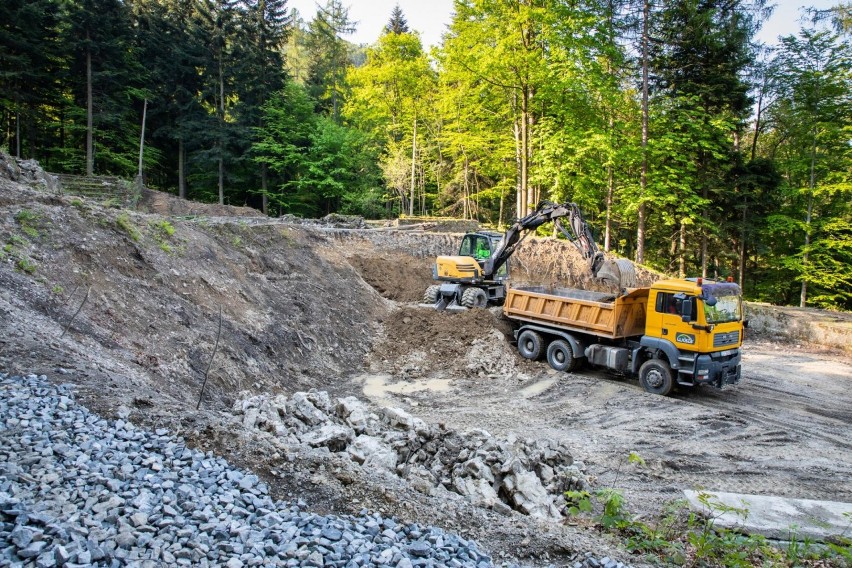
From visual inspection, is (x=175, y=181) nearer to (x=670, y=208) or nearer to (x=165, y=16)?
(x=165, y=16)

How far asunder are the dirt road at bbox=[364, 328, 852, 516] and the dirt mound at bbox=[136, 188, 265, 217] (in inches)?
713

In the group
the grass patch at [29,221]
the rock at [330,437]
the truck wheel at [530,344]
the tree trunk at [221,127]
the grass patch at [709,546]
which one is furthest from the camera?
the tree trunk at [221,127]

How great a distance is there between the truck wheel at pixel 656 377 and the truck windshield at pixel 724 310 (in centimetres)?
129

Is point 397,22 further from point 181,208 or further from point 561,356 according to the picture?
point 561,356

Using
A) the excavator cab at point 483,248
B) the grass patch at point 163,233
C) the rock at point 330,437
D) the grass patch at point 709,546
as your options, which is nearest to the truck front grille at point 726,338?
the grass patch at point 709,546

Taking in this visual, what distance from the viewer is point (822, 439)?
8.02 metres

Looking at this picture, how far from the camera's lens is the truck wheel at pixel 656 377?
31.5ft

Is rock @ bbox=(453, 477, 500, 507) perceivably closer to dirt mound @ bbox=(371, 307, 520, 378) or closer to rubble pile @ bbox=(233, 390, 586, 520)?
rubble pile @ bbox=(233, 390, 586, 520)

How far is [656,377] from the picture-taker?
9758 millimetres

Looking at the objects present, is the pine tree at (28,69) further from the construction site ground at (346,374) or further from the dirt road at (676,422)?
the dirt road at (676,422)

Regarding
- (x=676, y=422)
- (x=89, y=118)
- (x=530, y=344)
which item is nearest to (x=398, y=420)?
(x=676, y=422)

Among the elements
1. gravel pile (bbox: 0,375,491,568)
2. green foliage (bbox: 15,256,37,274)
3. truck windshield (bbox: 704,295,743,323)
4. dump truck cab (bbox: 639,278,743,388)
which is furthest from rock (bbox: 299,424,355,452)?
truck windshield (bbox: 704,295,743,323)

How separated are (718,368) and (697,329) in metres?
0.94

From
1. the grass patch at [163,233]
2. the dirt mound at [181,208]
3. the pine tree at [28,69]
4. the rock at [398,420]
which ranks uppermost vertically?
the pine tree at [28,69]
